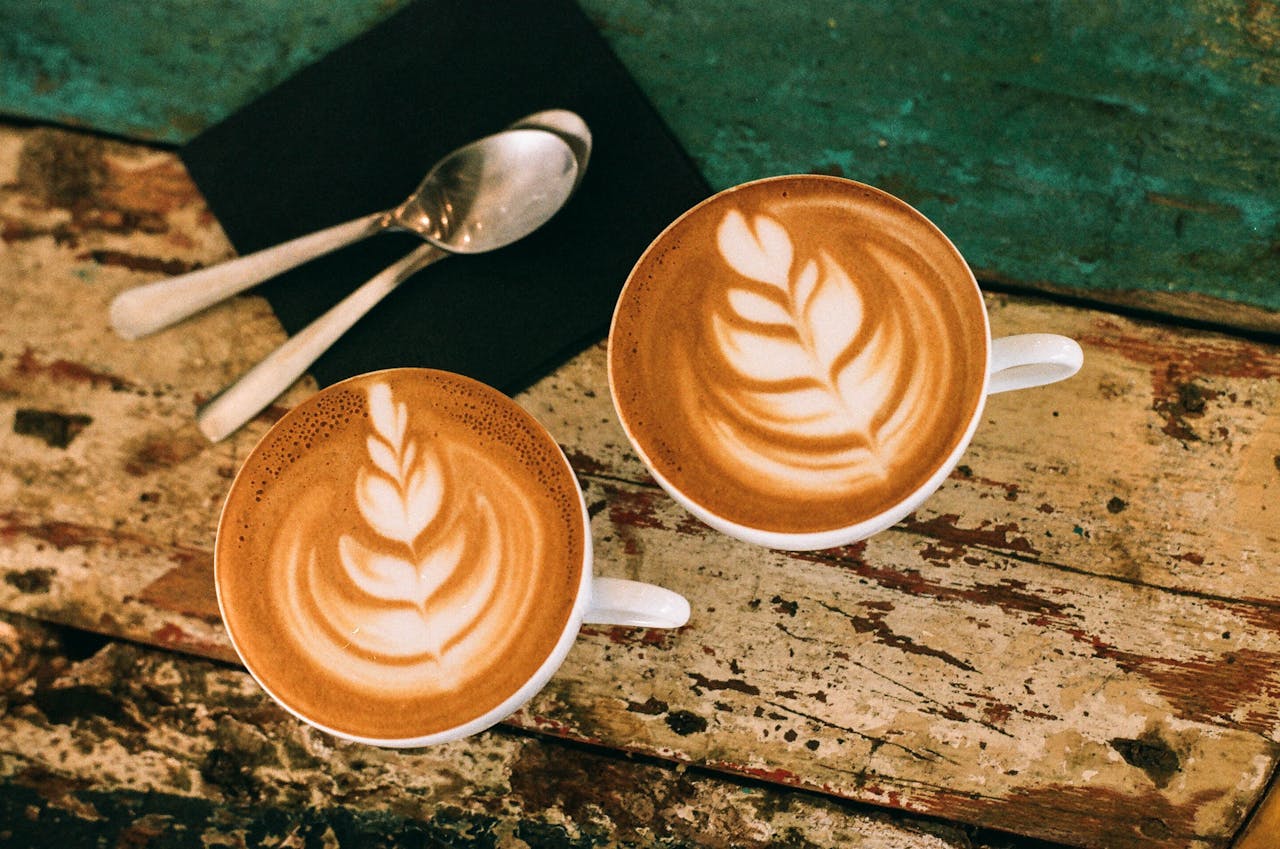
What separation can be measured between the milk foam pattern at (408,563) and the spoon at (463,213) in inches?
6.3

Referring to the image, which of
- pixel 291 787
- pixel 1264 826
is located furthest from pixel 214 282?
pixel 1264 826

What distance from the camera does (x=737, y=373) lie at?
2.22 ft

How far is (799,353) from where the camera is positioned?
26.5 inches

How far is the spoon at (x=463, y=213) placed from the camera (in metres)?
0.80

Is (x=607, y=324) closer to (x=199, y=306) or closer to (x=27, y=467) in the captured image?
(x=199, y=306)

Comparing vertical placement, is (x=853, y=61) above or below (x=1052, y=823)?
above

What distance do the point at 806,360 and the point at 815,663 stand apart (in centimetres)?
28

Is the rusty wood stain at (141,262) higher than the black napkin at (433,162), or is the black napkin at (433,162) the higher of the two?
the black napkin at (433,162)

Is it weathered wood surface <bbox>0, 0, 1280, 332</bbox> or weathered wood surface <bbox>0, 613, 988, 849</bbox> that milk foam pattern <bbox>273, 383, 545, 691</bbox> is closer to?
weathered wood surface <bbox>0, 613, 988, 849</bbox>

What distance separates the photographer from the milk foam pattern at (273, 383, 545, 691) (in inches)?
25.6

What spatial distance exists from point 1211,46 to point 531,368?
71 cm

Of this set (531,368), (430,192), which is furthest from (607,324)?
(430,192)

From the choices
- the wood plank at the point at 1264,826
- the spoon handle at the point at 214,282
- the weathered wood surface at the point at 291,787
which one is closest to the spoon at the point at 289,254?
the spoon handle at the point at 214,282

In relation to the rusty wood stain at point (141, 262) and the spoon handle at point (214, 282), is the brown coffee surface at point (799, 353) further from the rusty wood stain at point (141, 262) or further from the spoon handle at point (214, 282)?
the rusty wood stain at point (141, 262)
